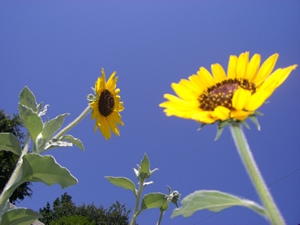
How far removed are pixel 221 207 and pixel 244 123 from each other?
430 millimetres

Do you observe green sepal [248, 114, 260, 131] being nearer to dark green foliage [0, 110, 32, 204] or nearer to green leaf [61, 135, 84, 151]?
green leaf [61, 135, 84, 151]

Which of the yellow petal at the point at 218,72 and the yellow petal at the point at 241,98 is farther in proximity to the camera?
the yellow petal at the point at 218,72

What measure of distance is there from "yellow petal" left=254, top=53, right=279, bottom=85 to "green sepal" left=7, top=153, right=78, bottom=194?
164cm

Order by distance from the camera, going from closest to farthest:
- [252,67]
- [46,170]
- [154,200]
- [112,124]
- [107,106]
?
[252,67] → [46,170] → [154,200] → [107,106] → [112,124]

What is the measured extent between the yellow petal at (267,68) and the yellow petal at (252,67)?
6cm

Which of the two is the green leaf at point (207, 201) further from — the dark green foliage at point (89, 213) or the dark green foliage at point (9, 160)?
the dark green foliage at point (89, 213)

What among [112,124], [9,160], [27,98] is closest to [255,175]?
[27,98]

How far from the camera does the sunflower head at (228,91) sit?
1227 millimetres

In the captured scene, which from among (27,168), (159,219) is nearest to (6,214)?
(27,168)

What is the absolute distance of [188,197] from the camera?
3.76 feet

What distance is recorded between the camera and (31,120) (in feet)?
7.63

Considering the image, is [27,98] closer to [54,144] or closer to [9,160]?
[54,144]

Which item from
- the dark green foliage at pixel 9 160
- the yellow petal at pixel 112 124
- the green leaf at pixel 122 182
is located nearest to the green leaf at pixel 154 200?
the green leaf at pixel 122 182

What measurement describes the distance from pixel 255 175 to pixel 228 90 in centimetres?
69
